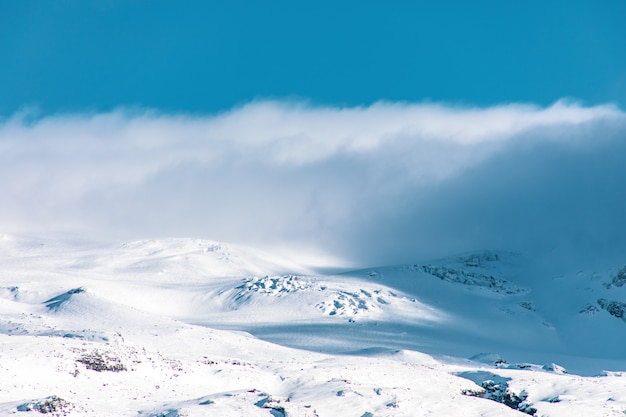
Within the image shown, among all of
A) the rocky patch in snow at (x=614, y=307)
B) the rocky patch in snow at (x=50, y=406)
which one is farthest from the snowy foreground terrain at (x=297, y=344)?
the rocky patch in snow at (x=614, y=307)

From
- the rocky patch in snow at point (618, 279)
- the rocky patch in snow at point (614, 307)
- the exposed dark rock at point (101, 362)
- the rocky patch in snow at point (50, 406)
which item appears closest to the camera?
the rocky patch in snow at point (50, 406)

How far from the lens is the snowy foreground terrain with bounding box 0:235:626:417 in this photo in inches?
1959

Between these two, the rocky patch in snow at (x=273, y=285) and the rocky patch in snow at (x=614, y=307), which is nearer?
the rocky patch in snow at (x=273, y=285)

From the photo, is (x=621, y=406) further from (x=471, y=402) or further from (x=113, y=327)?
(x=113, y=327)

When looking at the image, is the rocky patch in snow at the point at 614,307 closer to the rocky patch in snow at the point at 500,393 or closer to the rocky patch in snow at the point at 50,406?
the rocky patch in snow at the point at 500,393

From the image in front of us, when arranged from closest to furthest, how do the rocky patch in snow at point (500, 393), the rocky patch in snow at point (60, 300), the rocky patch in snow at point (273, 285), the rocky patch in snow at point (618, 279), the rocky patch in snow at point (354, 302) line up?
1. the rocky patch in snow at point (500, 393)
2. the rocky patch in snow at point (60, 300)
3. the rocky patch in snow at point (354, 302)
4. the rocky patch in snow at point (273, 285)
5. the rocky patch in snow at point (618, 279)

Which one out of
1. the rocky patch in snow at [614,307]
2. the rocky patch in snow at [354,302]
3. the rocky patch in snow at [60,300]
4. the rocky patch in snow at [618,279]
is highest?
the rocky patch in snow at [618,279]

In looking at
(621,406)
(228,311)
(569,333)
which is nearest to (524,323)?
(569,333)

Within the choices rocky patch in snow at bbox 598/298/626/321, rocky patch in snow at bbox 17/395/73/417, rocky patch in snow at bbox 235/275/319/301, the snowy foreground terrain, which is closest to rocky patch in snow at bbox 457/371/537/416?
the snowy foreground terrain

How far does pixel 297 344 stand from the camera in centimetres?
11738

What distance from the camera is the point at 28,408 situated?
140 ft

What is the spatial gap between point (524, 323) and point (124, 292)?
259ft

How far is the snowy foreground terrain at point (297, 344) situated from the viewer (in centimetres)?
4975

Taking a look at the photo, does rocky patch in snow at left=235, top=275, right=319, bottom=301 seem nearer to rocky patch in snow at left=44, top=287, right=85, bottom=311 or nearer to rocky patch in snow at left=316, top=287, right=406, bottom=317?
rocky patch in snow at left=316, top=287, right=406, bottom=317
